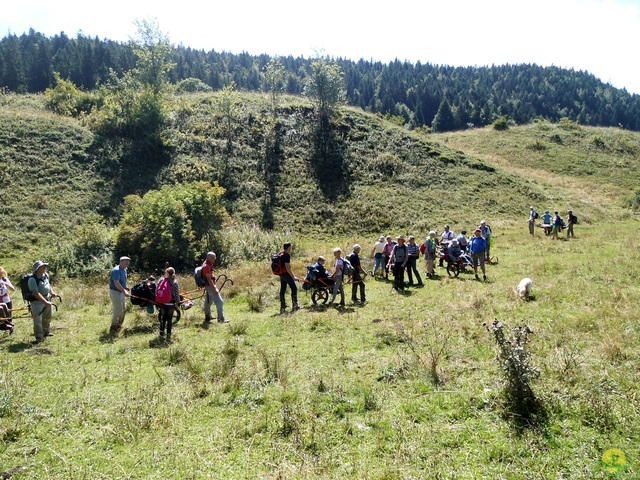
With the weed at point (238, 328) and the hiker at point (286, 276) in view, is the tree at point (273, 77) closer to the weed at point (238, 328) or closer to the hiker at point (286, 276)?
the hiker at point (286, 276)

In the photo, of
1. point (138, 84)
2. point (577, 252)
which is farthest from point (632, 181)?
point (138, 84)

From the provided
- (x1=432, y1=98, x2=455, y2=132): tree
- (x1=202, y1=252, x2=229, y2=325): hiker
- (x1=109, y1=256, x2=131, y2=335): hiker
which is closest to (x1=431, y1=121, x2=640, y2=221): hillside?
(x1=432, y1=98, x2=455, y2=132): tree

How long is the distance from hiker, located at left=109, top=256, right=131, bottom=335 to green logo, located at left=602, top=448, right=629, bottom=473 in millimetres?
10675

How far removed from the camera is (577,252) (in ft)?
61.7

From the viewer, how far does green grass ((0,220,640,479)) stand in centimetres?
496

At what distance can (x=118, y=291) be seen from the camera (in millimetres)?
11195

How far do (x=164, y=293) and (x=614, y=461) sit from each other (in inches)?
377

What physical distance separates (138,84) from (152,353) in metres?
37.1

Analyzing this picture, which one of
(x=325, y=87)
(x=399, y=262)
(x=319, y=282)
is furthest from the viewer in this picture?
(x=325, y=87)

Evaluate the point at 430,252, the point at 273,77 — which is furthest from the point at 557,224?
the point at 273,77

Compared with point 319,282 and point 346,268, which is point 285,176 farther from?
point 346,268

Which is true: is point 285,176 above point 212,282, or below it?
above

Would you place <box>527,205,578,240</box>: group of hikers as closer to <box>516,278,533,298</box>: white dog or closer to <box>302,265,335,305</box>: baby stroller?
<box>516,278,533,298</box>: white dog

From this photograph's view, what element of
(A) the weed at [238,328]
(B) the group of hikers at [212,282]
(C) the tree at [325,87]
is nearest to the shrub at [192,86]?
(C) the tree at [325,87]
